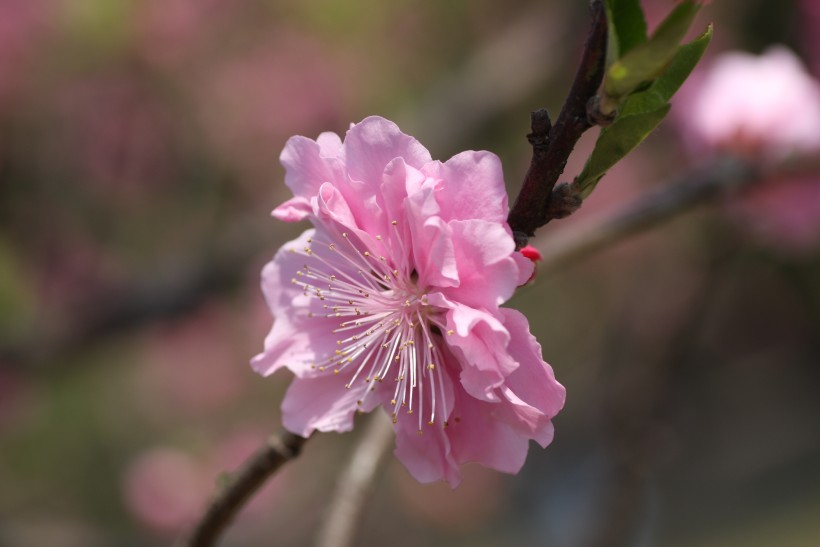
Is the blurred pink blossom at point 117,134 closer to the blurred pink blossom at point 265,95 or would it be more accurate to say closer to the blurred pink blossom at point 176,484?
the blurred pink blossom at point 265,95

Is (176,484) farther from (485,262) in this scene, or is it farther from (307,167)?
(485,262)

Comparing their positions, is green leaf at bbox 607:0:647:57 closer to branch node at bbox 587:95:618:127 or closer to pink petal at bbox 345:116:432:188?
branch node at bbox 587:95:618:127

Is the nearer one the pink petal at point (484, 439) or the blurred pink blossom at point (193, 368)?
the pink petal at point (484, 439)

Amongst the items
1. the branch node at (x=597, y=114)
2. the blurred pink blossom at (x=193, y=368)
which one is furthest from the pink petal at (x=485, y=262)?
the blurred pink blossom at (x=193, y=368)

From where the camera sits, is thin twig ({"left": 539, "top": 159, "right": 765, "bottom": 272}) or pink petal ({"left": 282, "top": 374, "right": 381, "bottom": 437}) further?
thin twig ({"left": 539, "top": 159, "right": 765, "bottom": 272})

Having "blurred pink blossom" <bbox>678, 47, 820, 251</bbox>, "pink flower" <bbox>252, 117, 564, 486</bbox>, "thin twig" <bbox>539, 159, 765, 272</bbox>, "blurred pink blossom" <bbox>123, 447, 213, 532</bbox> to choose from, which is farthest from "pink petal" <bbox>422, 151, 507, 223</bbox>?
"blurred pink blossom" <bbox>123, 447, 213, 532</bbox>

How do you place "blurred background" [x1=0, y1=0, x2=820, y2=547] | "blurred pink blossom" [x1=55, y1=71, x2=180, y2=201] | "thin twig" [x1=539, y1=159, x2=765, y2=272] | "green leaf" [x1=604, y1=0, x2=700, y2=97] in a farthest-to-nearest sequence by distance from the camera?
"blurred pink blossom" [x1=55, y1=71, x2=180, y2=201], "blurred background" [x1=0, y1=0, x2=820, y2=547], "thin twig" [x1=539, y1=159, x2=765, y2=272], "green leaf" [x1=604, y1=0, x2=700, y2=97]
